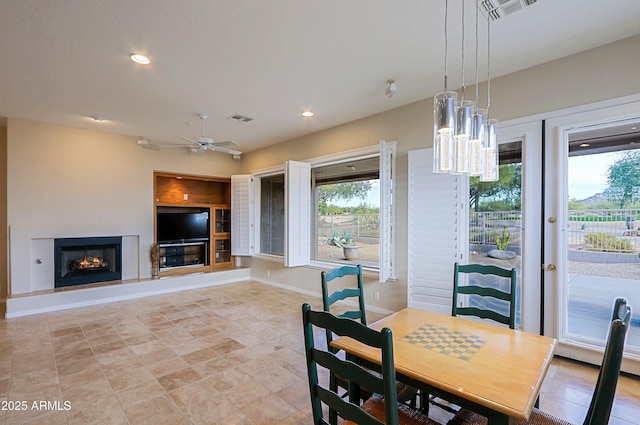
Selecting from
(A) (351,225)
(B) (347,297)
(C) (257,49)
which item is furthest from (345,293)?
(A) (351,225)

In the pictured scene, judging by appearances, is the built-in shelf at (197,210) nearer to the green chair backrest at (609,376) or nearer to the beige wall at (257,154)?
the beige wall at (257,154)

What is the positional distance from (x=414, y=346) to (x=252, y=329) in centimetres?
286

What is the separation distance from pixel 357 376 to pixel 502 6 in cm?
267

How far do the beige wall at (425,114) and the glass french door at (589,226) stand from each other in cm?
25

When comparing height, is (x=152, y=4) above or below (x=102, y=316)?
above

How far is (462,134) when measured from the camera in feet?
5.57

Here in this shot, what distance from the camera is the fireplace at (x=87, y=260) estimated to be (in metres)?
5.19

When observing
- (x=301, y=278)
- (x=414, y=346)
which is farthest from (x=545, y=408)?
(x=301, y=278)

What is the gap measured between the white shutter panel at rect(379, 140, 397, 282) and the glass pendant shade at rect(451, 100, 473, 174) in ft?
8.16

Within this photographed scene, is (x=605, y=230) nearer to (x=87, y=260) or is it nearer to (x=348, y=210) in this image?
(x=348, y=210)

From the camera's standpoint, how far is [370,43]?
2.73 m

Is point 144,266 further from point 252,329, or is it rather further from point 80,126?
point 252,329

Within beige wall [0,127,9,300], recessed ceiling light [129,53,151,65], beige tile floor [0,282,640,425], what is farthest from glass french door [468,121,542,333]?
beige wall [0,127,9,300]

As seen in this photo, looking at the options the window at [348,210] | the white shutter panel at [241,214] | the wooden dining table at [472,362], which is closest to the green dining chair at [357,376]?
the wooden dining table at [472,362]
